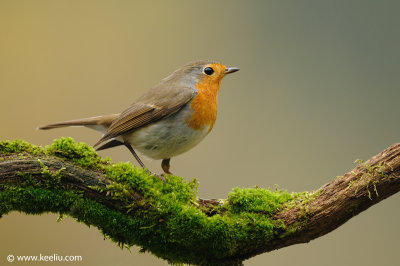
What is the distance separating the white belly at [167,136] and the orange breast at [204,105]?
7cm

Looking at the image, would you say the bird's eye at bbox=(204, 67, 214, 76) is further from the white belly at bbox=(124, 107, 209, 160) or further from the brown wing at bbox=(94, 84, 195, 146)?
the white belly at bbox=(124, 107, 209, 160)

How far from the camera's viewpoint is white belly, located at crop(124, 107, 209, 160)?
153 inches

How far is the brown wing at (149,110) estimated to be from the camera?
155 inches

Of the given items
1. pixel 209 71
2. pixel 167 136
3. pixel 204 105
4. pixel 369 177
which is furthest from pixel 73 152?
pixel 369 177

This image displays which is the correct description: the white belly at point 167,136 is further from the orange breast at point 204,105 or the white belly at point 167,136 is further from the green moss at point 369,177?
the green moss at point 369,177

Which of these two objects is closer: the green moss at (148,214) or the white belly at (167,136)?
the green moss at (148,214)

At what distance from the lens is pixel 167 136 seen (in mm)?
3896

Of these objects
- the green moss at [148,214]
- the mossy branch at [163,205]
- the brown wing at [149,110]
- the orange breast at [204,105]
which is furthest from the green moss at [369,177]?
the brown wing at [149,110]

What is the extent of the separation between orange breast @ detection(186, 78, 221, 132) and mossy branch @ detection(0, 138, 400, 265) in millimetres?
944

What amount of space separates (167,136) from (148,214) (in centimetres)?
108

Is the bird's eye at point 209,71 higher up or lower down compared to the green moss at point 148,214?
higher up

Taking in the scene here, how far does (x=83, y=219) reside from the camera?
296 centimetres

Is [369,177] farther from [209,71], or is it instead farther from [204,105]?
[209,71]

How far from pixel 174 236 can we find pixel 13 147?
4.21ft
